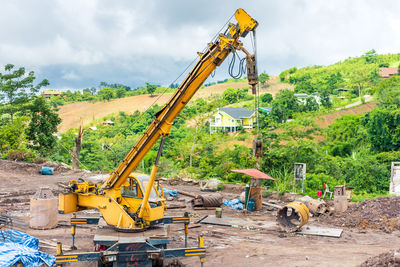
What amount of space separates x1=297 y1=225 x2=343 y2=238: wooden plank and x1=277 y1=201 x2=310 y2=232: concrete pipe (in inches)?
13.1

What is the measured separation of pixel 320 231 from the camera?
1357 centimetres

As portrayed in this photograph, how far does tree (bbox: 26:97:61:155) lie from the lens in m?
31.4

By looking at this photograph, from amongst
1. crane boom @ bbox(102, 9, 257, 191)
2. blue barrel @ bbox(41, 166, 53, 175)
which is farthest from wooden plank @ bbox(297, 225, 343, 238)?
blue barrel @ bbox(41, 166, 53, 175)

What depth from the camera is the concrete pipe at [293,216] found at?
13172mm

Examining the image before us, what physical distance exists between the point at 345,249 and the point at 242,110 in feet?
167

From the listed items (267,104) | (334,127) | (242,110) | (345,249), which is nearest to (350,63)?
(267,104)

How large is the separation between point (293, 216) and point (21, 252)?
964 centimetres

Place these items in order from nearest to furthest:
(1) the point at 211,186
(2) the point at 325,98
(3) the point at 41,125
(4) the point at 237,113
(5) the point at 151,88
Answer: (1) the point at 211,186 → (3) the point at 41,125 → (2) the point at 325,98 → (4) the point at 237,113 → (5) the point at 151,88

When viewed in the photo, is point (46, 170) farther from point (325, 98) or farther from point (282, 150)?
point (325, 98)

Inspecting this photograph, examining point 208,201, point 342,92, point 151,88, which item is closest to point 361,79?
point 342,92

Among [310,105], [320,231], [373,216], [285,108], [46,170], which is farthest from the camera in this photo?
[310,105]

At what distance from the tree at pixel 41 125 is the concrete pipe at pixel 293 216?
2428 cm

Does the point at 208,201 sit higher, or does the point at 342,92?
the point at 342,92

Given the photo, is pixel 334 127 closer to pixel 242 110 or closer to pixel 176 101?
pixel 242 110
